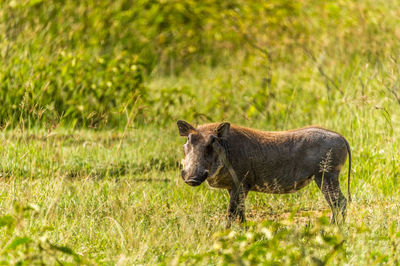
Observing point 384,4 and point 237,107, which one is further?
point 384,4

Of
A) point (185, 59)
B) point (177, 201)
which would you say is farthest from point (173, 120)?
point (185, 59)

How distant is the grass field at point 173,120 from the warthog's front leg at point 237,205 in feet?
0.42

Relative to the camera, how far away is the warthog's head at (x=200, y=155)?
3.88m

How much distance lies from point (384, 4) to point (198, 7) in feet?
11.1

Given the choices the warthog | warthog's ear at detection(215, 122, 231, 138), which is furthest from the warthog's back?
warthog's ear at detection(215, 122, 231, 138)

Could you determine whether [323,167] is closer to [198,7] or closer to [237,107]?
[237,107]

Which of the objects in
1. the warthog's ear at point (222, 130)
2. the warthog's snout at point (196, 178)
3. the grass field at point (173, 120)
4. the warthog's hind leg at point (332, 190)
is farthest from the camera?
the warthog's hind leg at point (332, 190)

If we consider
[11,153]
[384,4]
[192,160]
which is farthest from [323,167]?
[384,4]

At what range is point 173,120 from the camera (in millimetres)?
7078

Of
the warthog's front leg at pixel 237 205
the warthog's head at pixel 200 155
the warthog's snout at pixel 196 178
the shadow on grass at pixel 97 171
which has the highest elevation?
the warthog's head at pixel 200 155

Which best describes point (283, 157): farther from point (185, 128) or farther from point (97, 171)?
point (97, 171)

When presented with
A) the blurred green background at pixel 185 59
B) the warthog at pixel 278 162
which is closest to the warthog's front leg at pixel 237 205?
the warthog at pixel 278 162

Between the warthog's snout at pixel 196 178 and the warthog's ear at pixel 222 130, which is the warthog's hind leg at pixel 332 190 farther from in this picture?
the warthog's snout at pixel 196 178

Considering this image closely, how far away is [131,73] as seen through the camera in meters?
7.38
